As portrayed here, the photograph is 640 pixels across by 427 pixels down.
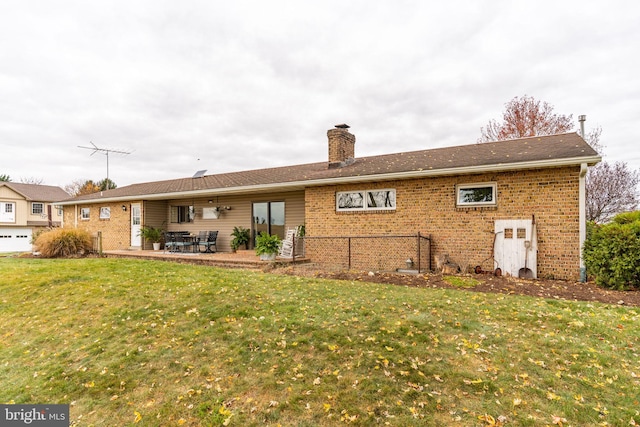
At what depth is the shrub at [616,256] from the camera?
22.3 ft

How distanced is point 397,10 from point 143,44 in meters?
9.13

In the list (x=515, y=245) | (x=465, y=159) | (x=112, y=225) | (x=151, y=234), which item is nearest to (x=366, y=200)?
(x=465, y=159)

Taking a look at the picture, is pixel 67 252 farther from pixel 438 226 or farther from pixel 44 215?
pixel 44 215

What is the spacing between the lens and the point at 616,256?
276 inches

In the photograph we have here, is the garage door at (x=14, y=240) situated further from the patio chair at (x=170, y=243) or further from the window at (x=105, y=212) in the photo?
the patio chair at (x=170, y=243)

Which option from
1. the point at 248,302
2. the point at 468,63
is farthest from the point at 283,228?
the point at 468,63

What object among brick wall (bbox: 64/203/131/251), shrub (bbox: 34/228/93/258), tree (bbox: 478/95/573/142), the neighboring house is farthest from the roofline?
the neighboring house

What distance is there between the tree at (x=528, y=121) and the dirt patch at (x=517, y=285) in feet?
62.1

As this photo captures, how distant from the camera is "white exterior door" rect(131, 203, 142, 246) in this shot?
57.2ft

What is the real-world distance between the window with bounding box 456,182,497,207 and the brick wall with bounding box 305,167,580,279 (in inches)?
4.8

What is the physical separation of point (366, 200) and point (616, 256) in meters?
6.20

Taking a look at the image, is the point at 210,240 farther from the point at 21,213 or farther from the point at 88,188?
the point at 88,188
